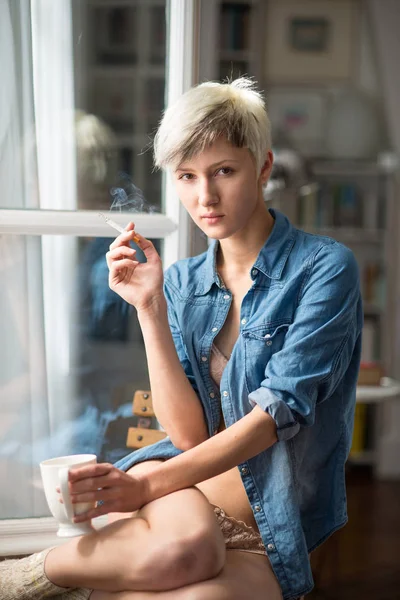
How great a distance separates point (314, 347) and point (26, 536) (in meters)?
0.93

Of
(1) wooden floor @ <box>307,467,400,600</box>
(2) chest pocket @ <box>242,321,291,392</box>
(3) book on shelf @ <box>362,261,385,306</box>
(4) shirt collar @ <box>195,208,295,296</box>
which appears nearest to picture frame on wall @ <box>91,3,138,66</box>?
(3) book on shelf @ <box>362,261,385,306</box>

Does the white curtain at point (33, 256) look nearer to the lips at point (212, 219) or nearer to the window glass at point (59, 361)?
the window glass at point (59, 361)

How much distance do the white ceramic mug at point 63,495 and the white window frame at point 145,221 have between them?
60 centimetres

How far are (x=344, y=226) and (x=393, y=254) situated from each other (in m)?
0.35

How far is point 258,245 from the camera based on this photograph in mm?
1572

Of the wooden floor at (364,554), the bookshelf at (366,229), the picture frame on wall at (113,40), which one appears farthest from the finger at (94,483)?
the picture frame on wall at (113,40)

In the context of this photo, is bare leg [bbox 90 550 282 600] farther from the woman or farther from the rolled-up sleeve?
the rolled-up sleeve

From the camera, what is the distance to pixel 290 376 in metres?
1.37

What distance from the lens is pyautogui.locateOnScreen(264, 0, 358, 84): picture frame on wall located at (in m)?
4.94

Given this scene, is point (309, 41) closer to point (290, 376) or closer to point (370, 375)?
point (370, 375)

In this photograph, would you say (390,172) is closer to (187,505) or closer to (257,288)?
(257,288)

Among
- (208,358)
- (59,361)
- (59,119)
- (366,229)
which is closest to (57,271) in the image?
(59,361)

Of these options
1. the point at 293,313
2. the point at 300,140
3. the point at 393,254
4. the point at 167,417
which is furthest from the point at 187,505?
the point at 300,140

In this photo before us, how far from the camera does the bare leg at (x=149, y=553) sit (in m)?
1.23
